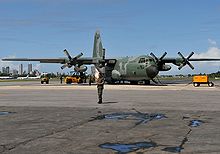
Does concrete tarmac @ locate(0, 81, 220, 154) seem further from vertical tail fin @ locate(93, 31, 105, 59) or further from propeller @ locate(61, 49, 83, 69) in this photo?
vertical tail fin @ locate(93, 31, 105, 59)

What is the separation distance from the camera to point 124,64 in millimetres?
53188

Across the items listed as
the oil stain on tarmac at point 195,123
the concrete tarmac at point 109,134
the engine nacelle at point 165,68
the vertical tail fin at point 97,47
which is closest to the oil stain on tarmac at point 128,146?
the concrete tarmac at point 109,134

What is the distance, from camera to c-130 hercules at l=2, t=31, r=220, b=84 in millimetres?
49594

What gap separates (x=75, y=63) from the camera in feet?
188

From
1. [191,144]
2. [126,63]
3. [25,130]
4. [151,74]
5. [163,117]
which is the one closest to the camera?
[191,144]

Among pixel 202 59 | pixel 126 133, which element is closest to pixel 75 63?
pixel 202 59

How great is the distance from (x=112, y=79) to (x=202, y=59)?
1694 cm

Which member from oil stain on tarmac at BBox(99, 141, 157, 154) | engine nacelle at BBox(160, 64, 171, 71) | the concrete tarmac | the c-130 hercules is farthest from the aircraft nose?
oil stain on tarmac at BBox(99, 141, 157, 154)

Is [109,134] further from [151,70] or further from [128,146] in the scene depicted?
[151,70]

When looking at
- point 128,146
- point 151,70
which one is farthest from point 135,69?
point 128,146

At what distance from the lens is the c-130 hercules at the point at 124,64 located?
4959cm

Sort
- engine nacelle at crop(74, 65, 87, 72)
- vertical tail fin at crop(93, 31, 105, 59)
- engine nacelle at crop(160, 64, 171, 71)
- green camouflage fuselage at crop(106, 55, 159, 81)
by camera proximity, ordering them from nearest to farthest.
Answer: green camouflage fuselage at crop(106, 55, 159, 81) → engine nacelle at crop(160, 64, 171, 71) → engine nacelle at crop(74, 65, 87, 72) → vertical tail fin at crop(93, 31, 105, 59)

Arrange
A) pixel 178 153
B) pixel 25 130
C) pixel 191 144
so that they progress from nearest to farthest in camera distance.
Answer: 1. pixel 178 153
2. pixel 191 144
3. pixel 25 130

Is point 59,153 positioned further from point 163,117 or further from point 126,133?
point 163,117
